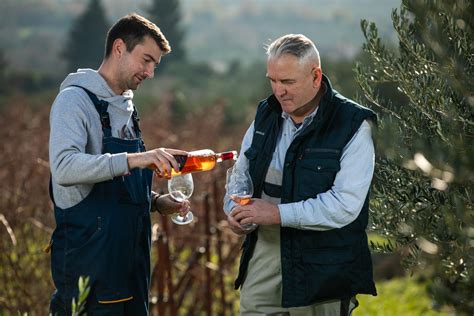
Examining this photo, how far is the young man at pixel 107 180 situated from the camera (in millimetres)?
3418

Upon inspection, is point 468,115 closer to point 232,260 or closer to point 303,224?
point 303,224

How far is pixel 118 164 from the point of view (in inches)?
133

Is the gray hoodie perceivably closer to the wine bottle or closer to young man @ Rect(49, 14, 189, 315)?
young man @ Rect(49, 14, 189, 315)

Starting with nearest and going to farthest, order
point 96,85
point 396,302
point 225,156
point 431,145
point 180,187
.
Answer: point 431,145, point 96,85, point 225,156, point 180,187, point 396,302

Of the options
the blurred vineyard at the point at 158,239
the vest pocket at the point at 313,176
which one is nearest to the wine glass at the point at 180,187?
the vest pocket at the point at 313,176

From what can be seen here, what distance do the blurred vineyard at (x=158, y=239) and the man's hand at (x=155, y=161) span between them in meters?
1.61

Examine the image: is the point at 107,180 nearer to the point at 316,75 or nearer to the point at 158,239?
the point at 316,75

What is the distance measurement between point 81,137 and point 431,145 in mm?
1469

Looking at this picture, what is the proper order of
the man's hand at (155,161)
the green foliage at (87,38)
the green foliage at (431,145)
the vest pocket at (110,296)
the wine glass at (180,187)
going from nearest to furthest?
the green foliage at (431,145) < the man's hand at (155,161) < the vest pocket at (110,296) < the wine glass at (180,187) < the green foliage at (87,38)

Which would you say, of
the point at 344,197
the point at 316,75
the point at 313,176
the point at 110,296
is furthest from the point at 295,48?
the point at 110,296

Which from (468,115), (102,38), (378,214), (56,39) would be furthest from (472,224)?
(56,39)

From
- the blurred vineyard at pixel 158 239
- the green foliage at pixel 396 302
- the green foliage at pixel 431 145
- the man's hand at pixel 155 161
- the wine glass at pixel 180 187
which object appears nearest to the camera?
the green foliage at pixel 431 145

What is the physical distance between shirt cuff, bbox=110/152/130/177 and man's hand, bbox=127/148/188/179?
0.9 inches

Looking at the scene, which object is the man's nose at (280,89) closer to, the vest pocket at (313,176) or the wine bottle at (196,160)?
the vest pocket at (313,176)
